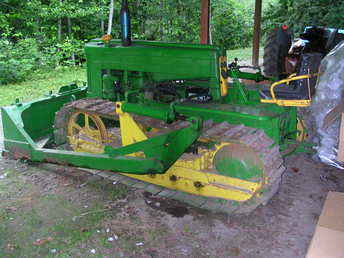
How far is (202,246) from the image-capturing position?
11.1ft

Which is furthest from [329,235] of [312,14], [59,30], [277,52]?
[312,14]

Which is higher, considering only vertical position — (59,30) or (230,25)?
(230,25)

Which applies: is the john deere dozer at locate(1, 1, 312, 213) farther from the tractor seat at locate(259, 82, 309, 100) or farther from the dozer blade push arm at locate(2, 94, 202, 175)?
the tractor seat at locate(259, 82, 309, 100)

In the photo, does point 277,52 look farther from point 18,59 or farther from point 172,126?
point 18,59

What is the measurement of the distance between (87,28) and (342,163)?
11674 mm

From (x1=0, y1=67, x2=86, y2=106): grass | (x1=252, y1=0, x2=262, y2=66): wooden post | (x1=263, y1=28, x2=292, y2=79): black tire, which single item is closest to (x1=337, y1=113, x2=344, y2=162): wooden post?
(x1=263, y1=28, x2=292, y2=79): black tire

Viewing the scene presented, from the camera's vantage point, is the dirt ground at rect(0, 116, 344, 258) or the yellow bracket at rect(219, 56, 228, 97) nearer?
the dirt ground at rect(0, 116, 344, 258)

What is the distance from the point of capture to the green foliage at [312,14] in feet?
47.0

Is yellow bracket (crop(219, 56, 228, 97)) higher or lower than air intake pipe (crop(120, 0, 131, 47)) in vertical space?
lower

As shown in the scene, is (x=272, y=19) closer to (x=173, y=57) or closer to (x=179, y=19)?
(x=179, y=19)

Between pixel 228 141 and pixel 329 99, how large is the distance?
3.38 ft

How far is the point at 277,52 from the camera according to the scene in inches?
281

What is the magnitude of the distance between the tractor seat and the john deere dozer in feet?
0.38

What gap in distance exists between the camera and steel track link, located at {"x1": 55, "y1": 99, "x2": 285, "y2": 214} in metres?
3.55
